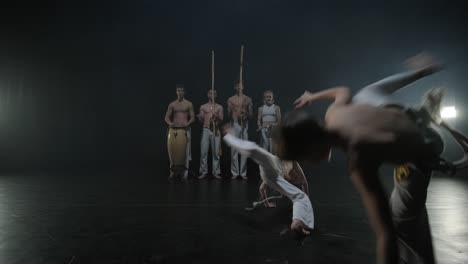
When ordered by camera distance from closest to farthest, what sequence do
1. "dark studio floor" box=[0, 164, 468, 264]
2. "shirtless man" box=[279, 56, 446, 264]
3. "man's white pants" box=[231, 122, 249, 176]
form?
"shirtless man" box=[279, 56, 446, 264]
"dark studio floor" box=[0, 164, 468, 264]
"man's white pants" box=[231, 122, 249, 176]

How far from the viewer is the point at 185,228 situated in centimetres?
237

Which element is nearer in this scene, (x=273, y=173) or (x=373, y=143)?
(x=373, y=143)

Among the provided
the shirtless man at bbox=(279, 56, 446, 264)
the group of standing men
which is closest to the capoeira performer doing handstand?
the shirtless man at bbox=(279, 56, 446, 264)

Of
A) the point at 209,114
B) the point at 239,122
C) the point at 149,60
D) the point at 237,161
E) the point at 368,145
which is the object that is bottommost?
the point at 237,161

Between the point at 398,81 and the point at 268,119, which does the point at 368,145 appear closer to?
the point at 398,81

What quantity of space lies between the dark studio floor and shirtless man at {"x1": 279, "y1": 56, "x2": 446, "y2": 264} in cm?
101

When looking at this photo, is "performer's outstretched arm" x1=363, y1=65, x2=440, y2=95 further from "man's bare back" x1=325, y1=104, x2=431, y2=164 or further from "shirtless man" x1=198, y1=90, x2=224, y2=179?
"shirtless man" x1=198, y1=90, x2=224, y2=179

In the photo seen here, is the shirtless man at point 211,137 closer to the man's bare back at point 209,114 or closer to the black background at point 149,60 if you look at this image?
the man's bare back at point 209,114

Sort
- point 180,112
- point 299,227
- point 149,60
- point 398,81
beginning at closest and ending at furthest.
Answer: point 398,81
point 299,227
point 180,112
point 149,60

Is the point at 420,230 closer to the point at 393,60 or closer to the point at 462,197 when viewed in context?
the point at 462,197

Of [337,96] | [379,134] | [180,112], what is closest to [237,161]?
[180,112]

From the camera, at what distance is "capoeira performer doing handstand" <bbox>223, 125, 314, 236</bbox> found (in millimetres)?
2170

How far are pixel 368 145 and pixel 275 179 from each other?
155cm

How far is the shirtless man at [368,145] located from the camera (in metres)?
0.79
